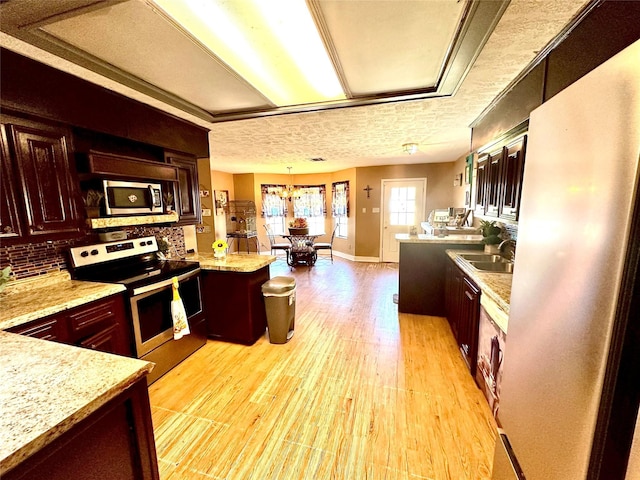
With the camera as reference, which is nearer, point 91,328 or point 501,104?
point 91,328

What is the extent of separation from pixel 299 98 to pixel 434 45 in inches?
48.2

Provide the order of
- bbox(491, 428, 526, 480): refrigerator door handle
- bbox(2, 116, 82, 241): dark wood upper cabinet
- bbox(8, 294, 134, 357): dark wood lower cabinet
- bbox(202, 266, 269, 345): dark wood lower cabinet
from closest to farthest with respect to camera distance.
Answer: bbox(491, 428, 526, 480): refrigerator door handle, bbox(8, 294, 134, 357): dark wood lower cabinet, bbox(2, 116, 82, 241): dark wood upper cabinet, bbox(202, 266, 269, 345): dark wood lower cabinet

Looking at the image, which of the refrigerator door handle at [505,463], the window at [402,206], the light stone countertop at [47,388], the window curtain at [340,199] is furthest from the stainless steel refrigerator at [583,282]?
the window curtain at [340,199]

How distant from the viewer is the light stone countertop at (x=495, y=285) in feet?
4.77

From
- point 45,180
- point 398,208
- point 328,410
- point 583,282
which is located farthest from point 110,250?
point 398,208

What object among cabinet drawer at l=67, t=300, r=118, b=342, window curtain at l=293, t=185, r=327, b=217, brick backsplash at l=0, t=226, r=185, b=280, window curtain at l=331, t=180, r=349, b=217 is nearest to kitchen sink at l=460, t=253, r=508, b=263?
cabinet drawer at l=67, t=300, r=118, b=342

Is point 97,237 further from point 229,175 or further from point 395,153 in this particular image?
point 229,175

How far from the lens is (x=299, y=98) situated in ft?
7.74

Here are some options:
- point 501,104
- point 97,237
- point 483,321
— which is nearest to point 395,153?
point 501,104

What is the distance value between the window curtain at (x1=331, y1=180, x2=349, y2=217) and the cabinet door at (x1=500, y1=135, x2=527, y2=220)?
464 cm

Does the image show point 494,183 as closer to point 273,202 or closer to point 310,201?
point 310,201

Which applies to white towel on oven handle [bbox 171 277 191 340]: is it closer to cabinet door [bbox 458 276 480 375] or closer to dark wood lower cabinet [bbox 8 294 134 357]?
dark wood lower cabinet [bbox 8 294 134 357]

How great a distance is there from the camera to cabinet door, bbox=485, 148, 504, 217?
6.77 ft

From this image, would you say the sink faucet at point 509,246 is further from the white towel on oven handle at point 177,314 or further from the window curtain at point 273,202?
the window curtain at point 273,202
